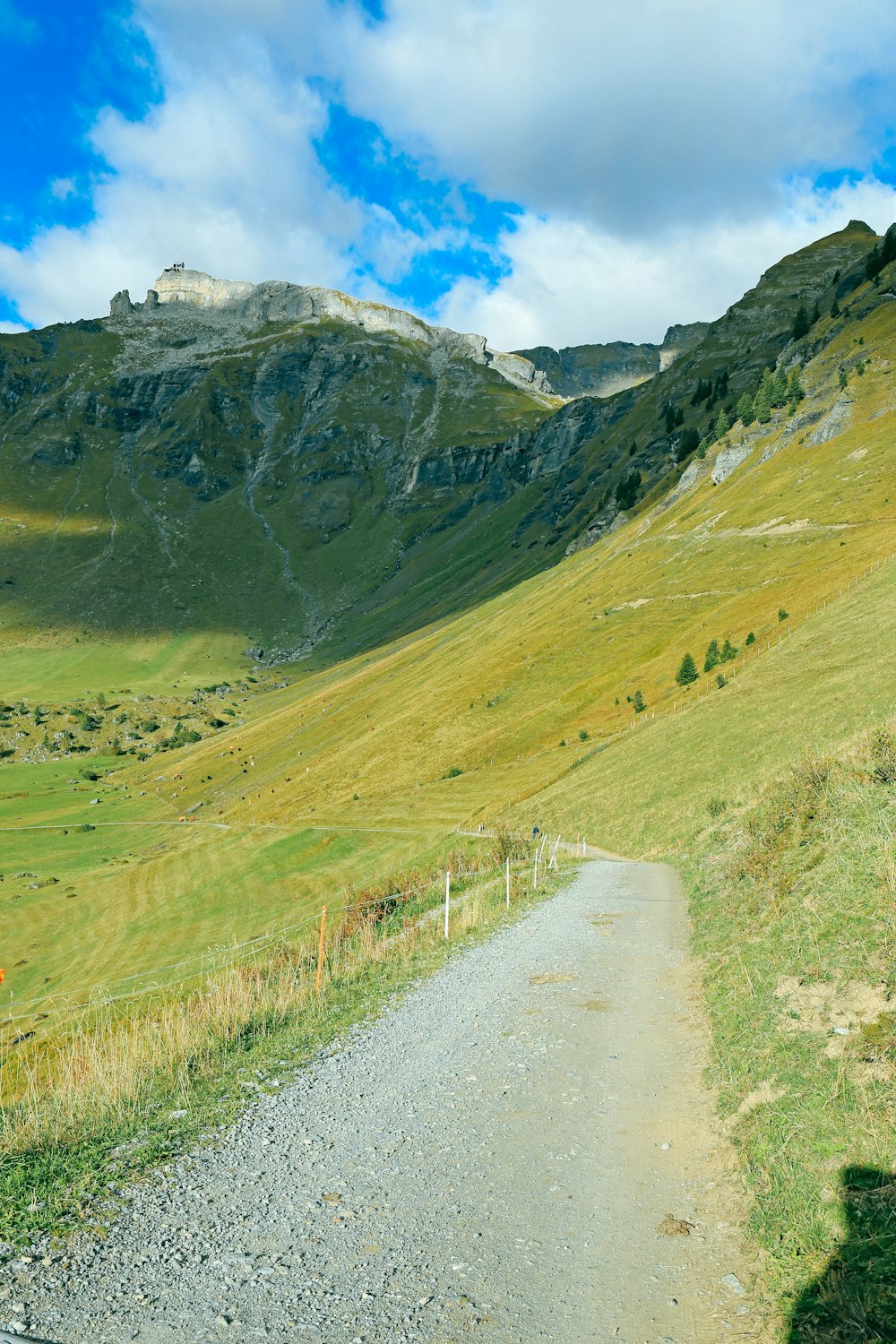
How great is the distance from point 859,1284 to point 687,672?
68.7 metres

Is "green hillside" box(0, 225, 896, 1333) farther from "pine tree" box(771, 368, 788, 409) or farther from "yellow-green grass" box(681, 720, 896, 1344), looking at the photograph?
"pine tree" box(771, 368, 788, 409)

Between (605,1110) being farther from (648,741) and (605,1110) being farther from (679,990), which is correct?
(648,741)

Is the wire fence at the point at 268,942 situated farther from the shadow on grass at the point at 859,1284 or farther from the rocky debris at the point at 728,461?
the rocky debris at the point at 728,461

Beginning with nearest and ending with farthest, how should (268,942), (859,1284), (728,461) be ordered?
(859,1284) → (268,942) → (728,461)

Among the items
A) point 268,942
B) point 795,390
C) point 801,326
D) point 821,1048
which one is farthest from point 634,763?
point 801,326

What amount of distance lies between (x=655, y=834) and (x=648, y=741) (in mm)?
14120

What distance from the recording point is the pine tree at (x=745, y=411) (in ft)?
439

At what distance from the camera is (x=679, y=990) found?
15.3 meters

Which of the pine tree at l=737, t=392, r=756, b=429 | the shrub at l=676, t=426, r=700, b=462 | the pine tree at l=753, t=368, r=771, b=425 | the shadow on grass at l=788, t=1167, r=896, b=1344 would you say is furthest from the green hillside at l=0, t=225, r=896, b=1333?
the pine tree at l=737, t=392, r=756, b=429

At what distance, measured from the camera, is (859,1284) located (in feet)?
19.3

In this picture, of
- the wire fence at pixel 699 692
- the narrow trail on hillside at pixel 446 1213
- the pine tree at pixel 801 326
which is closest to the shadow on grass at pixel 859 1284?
the narrow trail on hillside at pixel 446 1213

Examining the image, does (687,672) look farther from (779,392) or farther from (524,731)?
(779,392)

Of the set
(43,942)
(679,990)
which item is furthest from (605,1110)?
(43,942)

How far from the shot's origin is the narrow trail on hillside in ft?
21.1
